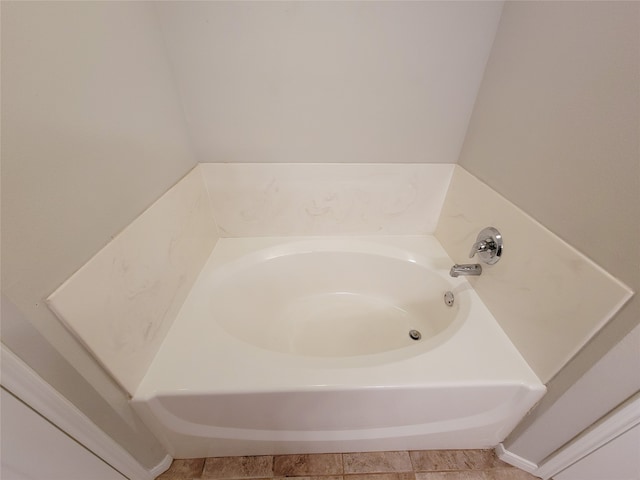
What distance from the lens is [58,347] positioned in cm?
46

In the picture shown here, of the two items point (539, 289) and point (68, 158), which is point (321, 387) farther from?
point (68, 158)

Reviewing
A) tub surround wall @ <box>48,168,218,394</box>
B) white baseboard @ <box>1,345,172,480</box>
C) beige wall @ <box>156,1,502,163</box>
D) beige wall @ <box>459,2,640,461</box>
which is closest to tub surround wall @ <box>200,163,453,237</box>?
beige wall @ <box>156,1,502,163</box>

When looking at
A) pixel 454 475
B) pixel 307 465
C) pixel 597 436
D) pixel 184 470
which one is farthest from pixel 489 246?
pixel 184 470

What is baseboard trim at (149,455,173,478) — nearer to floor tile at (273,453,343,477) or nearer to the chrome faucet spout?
floor tile at (273,453,343,477)

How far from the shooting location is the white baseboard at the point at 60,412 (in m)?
0.41

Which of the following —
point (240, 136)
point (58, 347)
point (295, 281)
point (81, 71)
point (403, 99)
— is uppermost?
point (81, 71)

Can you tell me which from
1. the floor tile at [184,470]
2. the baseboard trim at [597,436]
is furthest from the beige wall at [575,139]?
the floor tile at [184,470]

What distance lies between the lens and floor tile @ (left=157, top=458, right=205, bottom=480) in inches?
32.2

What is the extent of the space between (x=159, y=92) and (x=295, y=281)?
2.96ft

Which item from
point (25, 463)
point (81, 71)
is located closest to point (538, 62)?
point (81, 71)

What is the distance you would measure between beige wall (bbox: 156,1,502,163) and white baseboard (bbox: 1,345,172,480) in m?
0.84

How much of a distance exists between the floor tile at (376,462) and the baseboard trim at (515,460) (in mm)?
314

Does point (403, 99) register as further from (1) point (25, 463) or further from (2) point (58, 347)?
(1) point (25, 463)

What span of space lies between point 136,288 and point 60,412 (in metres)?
0.27
